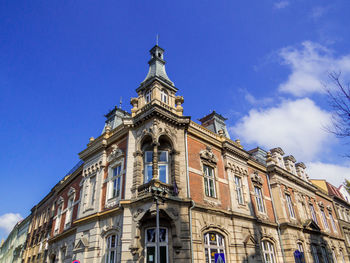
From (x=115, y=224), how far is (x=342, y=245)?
103 ft

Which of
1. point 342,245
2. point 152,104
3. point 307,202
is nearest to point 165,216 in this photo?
point 152,104

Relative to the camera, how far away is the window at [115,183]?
57.7ft

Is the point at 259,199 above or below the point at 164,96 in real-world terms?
A: below

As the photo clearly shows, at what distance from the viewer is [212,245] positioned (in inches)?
637

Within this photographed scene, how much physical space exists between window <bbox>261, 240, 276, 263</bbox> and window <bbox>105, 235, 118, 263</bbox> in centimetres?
1174

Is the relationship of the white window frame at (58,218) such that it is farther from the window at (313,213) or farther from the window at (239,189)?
the window at (313,213)

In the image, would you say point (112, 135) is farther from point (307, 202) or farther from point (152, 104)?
point (307, 202)

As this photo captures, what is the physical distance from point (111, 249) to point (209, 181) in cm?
789

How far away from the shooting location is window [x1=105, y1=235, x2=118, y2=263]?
50.8 feet

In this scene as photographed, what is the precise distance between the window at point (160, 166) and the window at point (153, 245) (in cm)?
301

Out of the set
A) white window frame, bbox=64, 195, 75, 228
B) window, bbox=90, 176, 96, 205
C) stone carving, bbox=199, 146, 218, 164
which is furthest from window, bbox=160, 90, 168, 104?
white window frame, bbox=64, 195, 75, 228

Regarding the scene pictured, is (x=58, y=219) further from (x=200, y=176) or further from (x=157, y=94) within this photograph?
(x=157, y=94)

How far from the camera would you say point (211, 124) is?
2591cm

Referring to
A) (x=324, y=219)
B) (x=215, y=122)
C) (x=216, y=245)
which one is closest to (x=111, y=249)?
(x=216, y=245)
